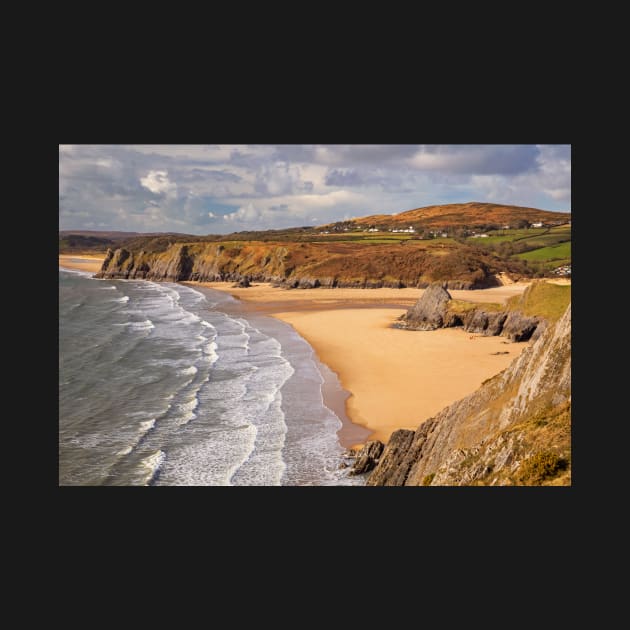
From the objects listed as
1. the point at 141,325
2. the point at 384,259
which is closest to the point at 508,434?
the point at 141,325

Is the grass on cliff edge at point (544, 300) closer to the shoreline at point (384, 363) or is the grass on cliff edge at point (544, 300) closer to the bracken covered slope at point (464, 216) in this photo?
the shoreline at point (384, 363)

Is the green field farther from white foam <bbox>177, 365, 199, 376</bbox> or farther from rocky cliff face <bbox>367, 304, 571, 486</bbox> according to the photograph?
rocky cliff face <bbox>367, 304, 571, 486</bbox>

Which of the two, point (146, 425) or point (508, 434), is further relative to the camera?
point (146, 425)

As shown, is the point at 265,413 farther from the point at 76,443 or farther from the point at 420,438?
the point at 420,438

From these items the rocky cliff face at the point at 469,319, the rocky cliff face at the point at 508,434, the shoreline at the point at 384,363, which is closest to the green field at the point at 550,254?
the shoreline at the point at 384,363

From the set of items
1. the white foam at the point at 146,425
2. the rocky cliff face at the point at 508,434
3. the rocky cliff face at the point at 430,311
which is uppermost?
the rocky cliff face at the point at 430,311

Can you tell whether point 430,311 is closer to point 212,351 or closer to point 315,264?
point 212,351

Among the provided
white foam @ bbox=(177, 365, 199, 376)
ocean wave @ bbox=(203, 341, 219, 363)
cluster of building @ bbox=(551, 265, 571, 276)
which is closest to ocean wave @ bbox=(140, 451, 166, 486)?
white foam @ bbox=(177, 365, 199, 376)
